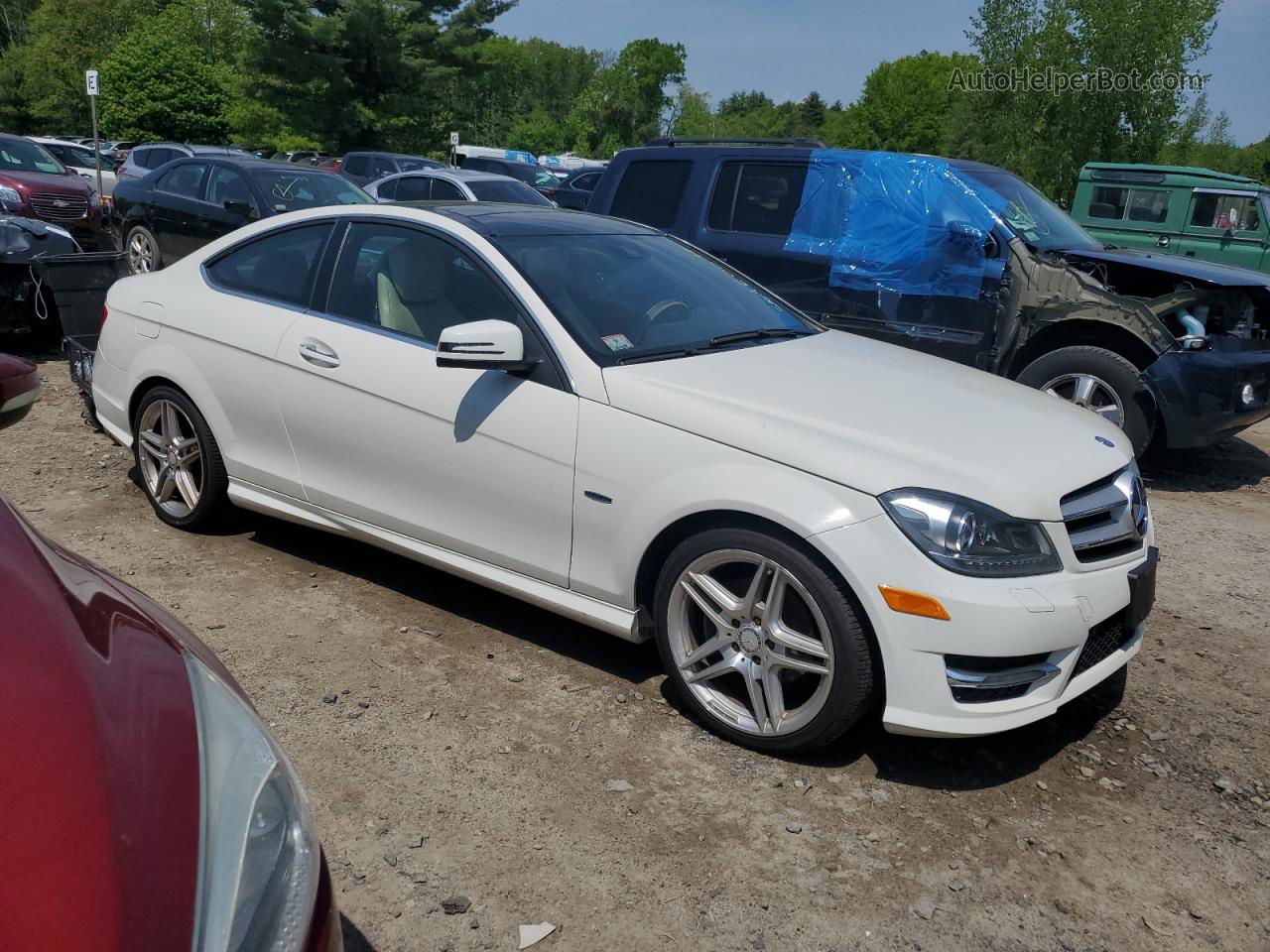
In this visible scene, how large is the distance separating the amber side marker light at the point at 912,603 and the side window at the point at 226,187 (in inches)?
390

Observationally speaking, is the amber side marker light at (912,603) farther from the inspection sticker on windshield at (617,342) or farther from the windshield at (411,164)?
the windshield at (411,164)

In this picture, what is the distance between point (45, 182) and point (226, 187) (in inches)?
160

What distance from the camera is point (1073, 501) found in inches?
129

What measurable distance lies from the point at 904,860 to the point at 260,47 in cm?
4210

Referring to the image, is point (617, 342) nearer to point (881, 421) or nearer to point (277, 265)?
point (881, 421)

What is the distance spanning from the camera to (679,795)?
318 cm

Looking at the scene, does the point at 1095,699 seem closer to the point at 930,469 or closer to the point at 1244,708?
the point at 1244,708

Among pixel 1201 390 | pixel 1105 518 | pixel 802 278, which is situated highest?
pixel 802 278

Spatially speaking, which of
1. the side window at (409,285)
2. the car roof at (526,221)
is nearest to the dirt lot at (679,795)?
the side window at (409,285)

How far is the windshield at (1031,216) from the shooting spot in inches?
283

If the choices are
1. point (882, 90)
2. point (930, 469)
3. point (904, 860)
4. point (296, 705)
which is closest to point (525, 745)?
point (296, 705)

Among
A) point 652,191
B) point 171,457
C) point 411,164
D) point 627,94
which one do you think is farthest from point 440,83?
point 627,94

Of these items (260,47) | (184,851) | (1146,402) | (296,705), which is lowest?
(296,705)

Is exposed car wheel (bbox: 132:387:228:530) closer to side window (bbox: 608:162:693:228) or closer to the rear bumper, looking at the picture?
side window (bbox: 608:162:693:228)
